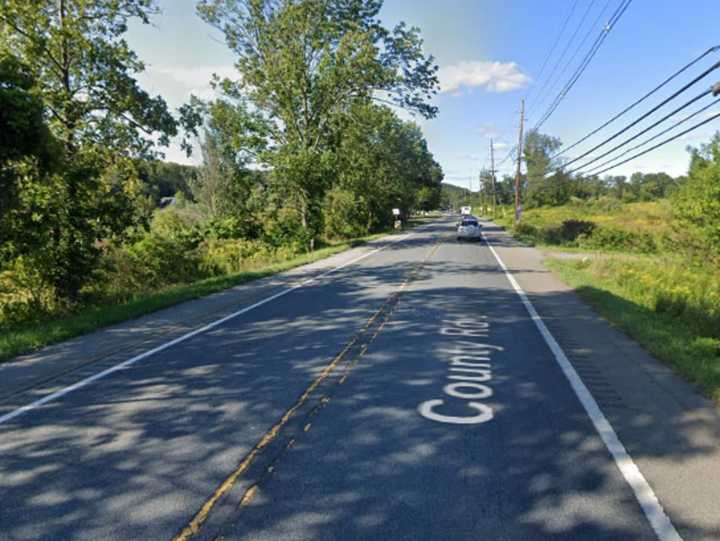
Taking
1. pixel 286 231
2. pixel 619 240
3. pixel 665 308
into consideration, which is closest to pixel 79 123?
pixel 665 308

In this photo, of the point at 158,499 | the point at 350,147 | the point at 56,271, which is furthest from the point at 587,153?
the point at 158,499

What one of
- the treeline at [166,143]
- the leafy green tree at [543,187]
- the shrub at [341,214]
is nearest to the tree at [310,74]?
the treeline at [166,143]

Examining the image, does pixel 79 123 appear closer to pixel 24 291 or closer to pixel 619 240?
pixel 24 291

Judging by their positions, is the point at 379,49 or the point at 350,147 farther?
the point at 350,147

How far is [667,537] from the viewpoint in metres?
2.84

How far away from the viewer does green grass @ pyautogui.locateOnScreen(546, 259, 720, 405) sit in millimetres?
6109

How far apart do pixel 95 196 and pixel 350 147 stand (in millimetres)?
24121

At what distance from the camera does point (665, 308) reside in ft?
33.1

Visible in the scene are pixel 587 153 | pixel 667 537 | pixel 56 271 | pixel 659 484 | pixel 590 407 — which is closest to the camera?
pixel 667 537

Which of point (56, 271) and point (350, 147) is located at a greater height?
point (350, 147)

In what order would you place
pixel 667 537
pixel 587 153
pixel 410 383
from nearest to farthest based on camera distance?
pixel 667 537, pixel 410 383, pixel 587 153

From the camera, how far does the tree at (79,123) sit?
11.0 metres

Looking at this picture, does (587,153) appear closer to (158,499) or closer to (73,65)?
(73,65)

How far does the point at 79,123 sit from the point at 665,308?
572 inches
